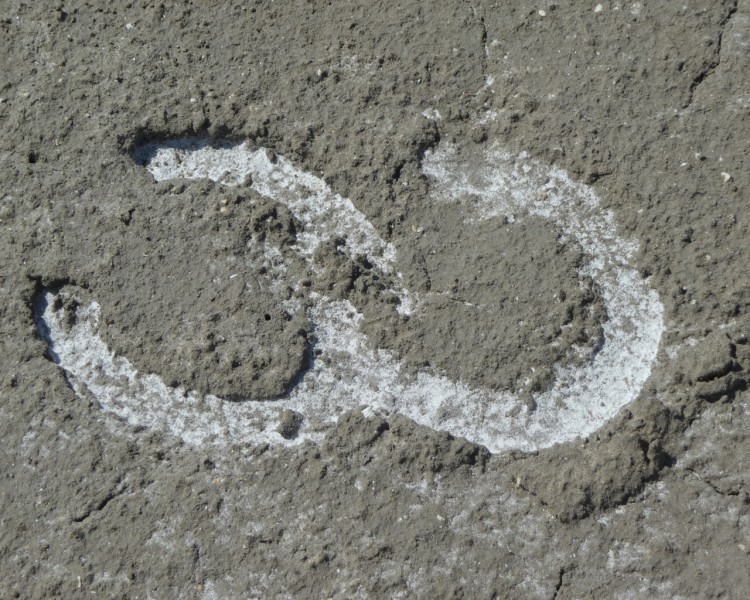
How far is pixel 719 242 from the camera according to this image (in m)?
2.33

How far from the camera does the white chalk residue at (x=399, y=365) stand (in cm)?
228

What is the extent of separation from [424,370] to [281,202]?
64 cm

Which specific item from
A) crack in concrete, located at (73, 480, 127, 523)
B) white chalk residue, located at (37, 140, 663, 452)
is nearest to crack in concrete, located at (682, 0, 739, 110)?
white chalk residue, located at (37, 140, 663, 452)

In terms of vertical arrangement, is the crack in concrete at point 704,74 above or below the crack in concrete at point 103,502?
above

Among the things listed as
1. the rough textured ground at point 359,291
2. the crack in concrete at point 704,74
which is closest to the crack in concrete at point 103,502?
the rough textured ground at point 359,291

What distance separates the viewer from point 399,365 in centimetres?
233

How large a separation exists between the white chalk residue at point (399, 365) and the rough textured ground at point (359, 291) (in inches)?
1.9

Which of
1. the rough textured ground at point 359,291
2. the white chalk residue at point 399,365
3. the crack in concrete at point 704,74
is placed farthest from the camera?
the crack in concrete at point 704,74

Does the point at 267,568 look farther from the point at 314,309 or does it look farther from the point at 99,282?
the point at 99,282

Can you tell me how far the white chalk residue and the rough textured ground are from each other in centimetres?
5

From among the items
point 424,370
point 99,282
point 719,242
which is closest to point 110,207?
point 99,282

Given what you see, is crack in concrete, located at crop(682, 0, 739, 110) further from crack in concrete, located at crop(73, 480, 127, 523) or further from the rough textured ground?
crack in concrete, located at crop(73, 480, 127, 523)

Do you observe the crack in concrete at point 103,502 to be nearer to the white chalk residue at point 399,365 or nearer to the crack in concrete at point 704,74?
the white chalk residue at point 399,365

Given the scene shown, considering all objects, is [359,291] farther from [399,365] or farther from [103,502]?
[103,502]
